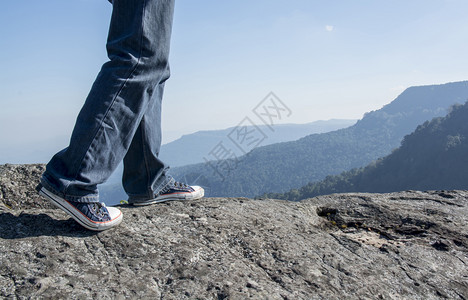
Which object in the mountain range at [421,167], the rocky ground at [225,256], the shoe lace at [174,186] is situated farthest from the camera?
the mountain range at [421,167]

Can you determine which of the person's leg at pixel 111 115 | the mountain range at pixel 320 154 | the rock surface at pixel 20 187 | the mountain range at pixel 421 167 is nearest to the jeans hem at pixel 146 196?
the person's leg at pixel 111 115

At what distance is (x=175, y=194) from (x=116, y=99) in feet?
2.67

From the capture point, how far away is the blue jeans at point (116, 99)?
4.91ft

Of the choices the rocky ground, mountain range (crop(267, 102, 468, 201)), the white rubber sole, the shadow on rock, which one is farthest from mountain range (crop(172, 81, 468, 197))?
the shadow on rock

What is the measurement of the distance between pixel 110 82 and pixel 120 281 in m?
0.83

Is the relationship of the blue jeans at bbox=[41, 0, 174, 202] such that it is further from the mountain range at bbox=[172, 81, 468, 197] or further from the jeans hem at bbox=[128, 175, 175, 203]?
the mountain range at bbox=[172, 81, 468, 197]

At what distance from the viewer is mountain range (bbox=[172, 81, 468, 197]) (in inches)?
4031

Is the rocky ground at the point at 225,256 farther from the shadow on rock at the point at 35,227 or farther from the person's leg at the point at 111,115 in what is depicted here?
the person's leg at the point at 111,115

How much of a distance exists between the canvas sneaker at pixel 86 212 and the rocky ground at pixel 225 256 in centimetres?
5

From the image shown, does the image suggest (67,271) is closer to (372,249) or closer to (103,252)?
(103,252)

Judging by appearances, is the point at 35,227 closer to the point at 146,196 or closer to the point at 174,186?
the point at 146,196

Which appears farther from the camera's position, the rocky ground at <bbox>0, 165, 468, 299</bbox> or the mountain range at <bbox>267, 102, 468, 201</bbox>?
the mountain range at <bbox>267, 102, 468, 201</bbox>

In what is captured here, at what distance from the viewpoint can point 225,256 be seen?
155cm

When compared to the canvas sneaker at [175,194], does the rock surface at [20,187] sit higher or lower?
lower
